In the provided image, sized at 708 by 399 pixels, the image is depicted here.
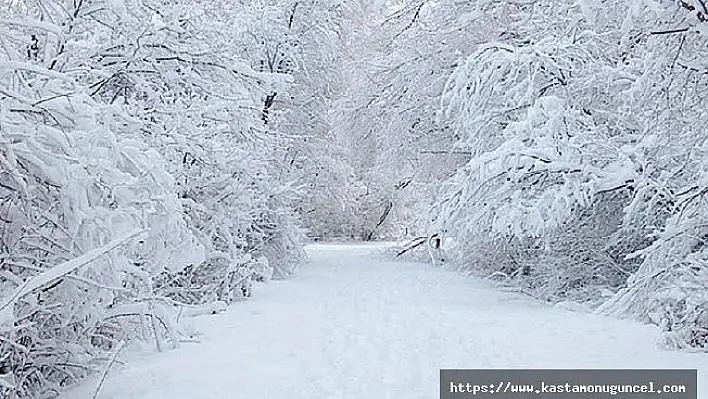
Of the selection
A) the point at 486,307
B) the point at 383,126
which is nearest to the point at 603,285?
the point at 486,307

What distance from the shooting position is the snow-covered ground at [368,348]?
16.3 ft

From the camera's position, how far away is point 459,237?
10.9m

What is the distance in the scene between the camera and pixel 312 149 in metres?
17.9

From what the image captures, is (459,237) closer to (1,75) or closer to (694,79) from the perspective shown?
(694,79)

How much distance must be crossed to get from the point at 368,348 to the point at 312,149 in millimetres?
11867

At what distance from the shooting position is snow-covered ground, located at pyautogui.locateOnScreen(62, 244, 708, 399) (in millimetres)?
4961

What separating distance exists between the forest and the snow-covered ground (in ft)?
1.21

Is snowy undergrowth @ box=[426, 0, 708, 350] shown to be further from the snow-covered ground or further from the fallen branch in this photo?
the fallen branch

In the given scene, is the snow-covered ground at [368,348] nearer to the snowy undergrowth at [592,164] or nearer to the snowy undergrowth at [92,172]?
the snowy undergrowth at [92,172]

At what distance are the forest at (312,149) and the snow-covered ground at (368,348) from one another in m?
0.37

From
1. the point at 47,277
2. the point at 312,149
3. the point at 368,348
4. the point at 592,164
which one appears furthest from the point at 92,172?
the point at 312,149

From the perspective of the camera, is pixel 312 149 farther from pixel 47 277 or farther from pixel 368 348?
pixel 47 277

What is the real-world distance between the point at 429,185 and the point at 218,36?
26.2 feet

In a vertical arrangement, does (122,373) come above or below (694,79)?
below
